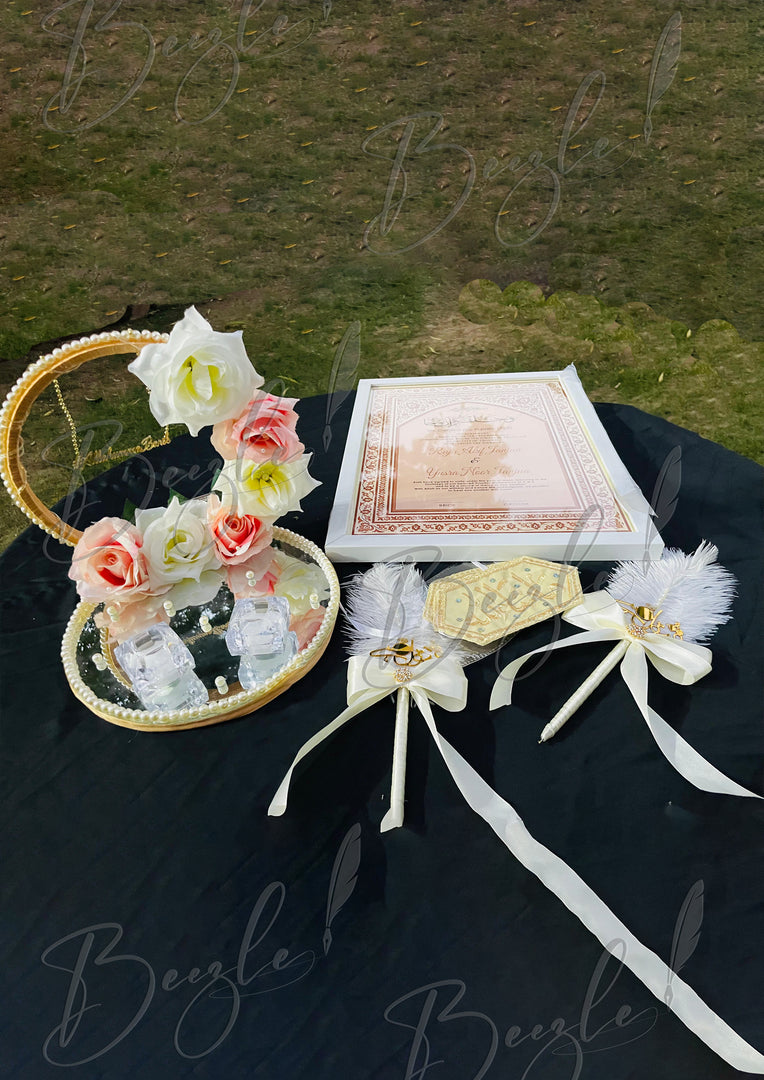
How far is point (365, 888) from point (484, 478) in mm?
626

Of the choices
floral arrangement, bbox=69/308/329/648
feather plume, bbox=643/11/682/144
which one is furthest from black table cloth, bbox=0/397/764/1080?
feather plume, bbox=643/11/682/144

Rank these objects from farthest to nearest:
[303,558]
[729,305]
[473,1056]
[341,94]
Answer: [729,305]
[341,94]
[303,558]
[473,1056]

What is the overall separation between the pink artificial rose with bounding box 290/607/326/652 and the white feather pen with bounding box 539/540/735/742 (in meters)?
0.29

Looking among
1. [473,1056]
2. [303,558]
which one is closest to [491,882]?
[473,1056]

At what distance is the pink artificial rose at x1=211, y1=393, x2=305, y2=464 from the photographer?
0.76m

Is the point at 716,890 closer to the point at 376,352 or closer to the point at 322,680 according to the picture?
the point at 322,680

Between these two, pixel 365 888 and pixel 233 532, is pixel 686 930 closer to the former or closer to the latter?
pixel 365 888

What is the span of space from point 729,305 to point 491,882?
3129 mm

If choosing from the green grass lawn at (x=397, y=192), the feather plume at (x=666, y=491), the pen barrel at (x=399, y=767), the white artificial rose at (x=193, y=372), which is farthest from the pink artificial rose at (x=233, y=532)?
the green grass lawn at (x=397, y=192)

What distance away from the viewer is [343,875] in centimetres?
59

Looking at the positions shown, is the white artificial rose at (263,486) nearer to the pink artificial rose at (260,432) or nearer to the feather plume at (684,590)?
the pink artificial rose at (260,432)

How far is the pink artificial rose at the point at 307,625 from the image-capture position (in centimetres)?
79

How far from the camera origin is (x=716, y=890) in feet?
1.85

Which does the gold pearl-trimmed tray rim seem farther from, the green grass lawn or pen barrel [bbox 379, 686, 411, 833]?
the green grass lawn
